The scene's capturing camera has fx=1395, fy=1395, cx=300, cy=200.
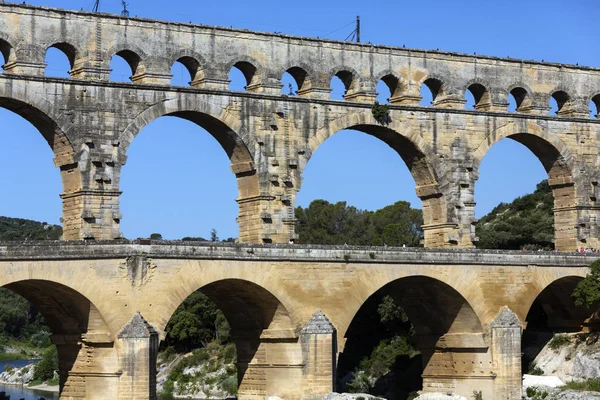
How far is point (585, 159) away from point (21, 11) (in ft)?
92.4

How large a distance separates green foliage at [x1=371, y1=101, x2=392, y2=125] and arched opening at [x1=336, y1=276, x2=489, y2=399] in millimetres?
7150

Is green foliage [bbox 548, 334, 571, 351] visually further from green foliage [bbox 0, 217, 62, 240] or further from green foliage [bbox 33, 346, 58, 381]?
green foliage [bbox 0, 217, 62, 240]

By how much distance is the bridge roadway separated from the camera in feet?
155

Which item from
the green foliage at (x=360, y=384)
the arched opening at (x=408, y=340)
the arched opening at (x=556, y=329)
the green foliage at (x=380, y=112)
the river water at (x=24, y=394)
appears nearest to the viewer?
the arched opening at (x=408, y=340)

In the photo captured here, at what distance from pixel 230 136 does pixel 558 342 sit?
59.3 feet

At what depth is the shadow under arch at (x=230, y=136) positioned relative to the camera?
5447cm

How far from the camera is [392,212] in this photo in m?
103

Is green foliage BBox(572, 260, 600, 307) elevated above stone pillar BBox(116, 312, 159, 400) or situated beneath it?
elevated above

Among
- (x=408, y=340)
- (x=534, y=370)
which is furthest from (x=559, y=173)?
(x=408, y=340)

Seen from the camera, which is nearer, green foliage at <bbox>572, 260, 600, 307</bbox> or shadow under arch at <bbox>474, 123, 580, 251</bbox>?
green foliage at <bbox>572, 260, 600, 307</bbox>

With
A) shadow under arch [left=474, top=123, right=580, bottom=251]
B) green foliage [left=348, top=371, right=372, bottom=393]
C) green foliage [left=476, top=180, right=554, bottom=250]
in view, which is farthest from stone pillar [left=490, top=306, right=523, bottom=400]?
green foliage [left=476, top=180, right=554, bottom=250]

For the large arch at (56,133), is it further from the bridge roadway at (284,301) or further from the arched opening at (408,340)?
the arched opening at (408,340)

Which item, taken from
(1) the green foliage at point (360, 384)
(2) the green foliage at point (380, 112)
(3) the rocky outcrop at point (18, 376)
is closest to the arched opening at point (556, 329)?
(1) the green foliage at point (360, 384)

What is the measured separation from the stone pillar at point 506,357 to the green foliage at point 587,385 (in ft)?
8.72
